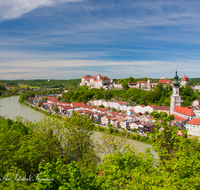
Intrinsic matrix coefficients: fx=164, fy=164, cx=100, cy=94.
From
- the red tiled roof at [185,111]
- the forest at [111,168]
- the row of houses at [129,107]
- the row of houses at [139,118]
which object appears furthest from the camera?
the row of houses at [129,107]

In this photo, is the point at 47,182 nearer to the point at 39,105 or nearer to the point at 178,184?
the point at 178,184

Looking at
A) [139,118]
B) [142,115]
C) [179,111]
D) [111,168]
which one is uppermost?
[111,168]

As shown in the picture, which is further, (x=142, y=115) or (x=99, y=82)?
(x=99, y=82)

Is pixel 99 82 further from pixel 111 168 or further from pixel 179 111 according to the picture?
pixel 111 168

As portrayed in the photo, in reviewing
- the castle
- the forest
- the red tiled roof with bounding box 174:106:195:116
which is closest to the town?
the red tiled roof with bounding box 174:106:195:116

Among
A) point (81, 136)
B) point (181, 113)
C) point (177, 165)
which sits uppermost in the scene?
point (177, 165)

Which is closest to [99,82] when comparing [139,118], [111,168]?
[139,118]

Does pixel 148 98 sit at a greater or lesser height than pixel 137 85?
lesser

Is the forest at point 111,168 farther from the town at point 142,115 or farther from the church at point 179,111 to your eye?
the church at point 179,111

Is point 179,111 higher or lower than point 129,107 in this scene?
higher

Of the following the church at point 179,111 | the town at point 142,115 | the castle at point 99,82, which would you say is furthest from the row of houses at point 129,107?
the castle at point 99,82

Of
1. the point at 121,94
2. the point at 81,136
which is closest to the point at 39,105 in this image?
A: the point at 121,94
